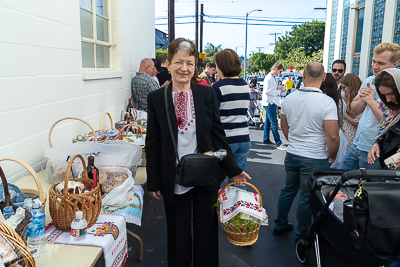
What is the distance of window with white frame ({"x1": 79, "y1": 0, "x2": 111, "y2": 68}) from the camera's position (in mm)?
4414

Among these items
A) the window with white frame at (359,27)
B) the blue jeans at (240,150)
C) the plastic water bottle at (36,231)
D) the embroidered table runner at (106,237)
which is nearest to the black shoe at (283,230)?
the blue jeans at (240,150)

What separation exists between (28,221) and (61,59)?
7.87 feet

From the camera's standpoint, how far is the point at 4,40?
2.61 meters

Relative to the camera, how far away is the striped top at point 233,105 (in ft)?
11.1

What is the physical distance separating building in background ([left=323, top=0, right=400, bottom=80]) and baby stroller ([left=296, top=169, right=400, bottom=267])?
279 inches

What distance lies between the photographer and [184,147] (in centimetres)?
222

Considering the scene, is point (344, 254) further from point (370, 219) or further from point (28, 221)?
point (28, 221)

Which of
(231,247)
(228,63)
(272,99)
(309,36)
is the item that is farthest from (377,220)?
(309,36)

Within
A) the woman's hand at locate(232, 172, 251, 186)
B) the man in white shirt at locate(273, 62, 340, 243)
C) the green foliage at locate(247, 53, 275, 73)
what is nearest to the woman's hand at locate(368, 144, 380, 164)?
the man in white shirt at locate(273, 62, 340, 243)

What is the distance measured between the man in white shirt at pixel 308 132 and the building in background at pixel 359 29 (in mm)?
6401

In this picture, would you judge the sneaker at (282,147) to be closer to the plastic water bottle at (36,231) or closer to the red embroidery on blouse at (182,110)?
the red embroidery on blouse at (182,110)

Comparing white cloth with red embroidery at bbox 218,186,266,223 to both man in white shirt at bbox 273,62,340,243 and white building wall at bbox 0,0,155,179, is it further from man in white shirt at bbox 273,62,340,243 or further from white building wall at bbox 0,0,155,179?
white building wall at bbox 0,0,155,179

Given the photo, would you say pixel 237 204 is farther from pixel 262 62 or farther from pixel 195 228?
pixel 262 62

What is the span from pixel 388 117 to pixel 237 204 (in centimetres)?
145
